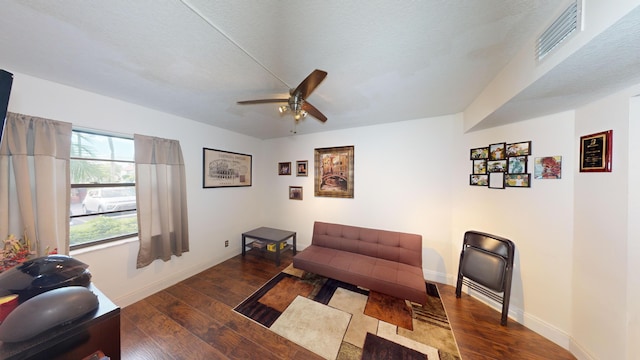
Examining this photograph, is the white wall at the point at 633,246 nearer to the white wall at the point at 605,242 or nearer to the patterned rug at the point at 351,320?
the white wall at the point at 605,242

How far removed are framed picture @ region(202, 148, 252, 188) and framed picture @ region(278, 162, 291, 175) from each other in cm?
62

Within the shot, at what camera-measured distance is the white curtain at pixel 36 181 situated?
1.54 metres

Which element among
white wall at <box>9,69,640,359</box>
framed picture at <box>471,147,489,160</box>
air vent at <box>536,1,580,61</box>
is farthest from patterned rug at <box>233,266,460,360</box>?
air vent at <box>536,1,580,61</box>

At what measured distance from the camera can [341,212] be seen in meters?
3.31

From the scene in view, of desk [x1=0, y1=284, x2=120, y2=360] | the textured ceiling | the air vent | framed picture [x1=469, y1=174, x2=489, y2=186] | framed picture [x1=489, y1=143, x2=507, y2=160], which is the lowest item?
desk [x1=0, y1=284, x2=120, y2=360]

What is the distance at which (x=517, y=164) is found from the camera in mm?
1957

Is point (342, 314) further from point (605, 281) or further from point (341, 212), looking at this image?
point (605, 281)

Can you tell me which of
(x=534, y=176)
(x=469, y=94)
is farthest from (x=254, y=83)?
(x=534, y=176)

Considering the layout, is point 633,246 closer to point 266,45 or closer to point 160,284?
point 266,45

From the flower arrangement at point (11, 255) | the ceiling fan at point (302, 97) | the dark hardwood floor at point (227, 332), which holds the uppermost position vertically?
the ceiling fan at point (302, 97)

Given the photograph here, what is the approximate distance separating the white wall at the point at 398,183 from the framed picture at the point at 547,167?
2.70 ft

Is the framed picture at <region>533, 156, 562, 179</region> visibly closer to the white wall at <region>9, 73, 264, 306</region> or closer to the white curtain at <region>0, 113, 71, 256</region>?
the white wall at <region>9, 73, 264, 306</region>

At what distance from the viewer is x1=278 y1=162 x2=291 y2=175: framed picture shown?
3797mm

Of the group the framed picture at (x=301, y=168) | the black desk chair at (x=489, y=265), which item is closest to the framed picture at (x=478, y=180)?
the black desk chair at (x=489, y=265)
